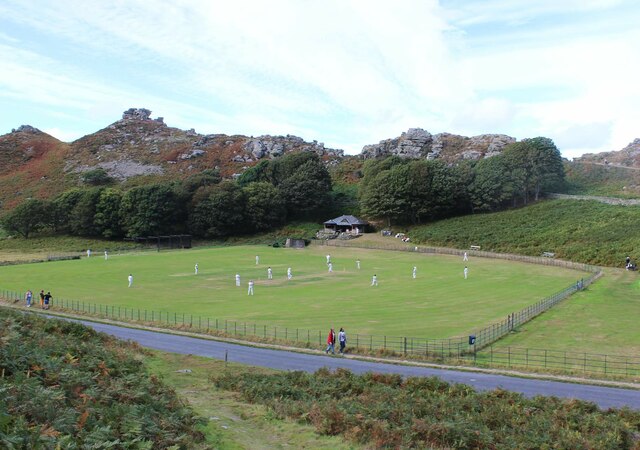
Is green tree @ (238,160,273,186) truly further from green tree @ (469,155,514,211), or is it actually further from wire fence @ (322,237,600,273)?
green tree @ (469,155,514,211)

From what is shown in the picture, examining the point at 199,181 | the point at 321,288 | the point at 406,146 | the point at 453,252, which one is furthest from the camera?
the point at 406,146

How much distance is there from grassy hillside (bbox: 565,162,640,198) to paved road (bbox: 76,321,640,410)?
8038cm

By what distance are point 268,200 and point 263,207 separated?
60.8 inches

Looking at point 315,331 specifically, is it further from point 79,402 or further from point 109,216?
point 109,216

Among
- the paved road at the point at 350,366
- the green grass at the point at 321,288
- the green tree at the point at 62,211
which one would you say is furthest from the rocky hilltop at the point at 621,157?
the paved road at the point at 350,366

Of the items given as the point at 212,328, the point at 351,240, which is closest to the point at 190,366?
the point at 212,328

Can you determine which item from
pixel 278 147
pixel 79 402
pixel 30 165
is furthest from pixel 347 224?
pixel 30 165

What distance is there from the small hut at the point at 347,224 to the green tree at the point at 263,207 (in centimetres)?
904

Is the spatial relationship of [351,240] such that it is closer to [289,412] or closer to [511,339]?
[511,339]

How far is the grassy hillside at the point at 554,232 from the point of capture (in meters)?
66.2

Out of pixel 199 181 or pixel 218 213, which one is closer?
pixel 218 213

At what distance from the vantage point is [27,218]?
92.1m

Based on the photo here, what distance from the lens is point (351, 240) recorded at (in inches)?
3558

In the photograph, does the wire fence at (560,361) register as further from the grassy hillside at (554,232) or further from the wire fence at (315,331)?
the grassy hillside at (554,232)
